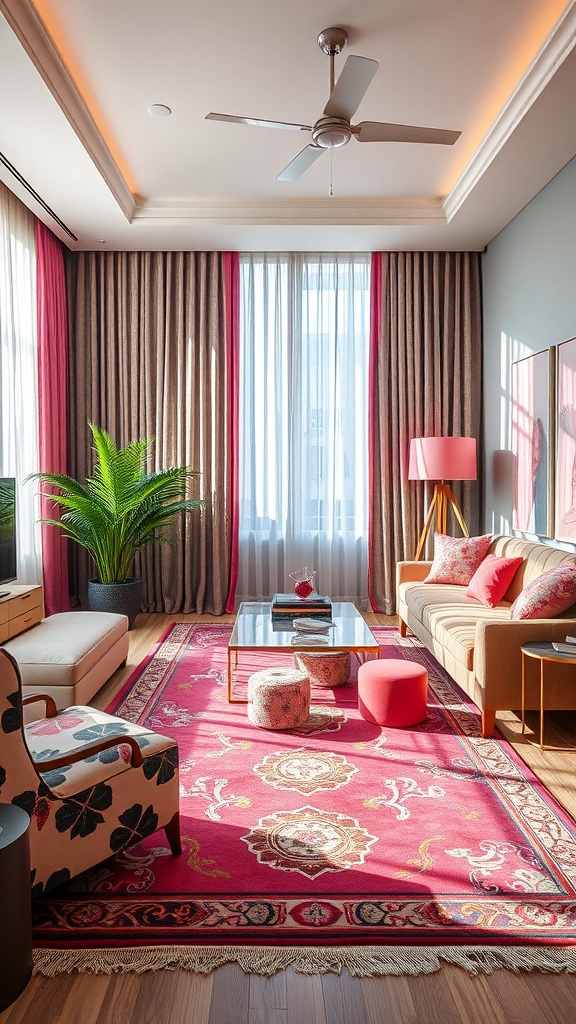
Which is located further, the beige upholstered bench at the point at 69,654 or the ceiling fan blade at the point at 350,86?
the beige upholstered bench at the point at 69,654

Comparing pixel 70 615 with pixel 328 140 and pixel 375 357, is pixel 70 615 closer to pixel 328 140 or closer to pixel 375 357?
pixel 328 140

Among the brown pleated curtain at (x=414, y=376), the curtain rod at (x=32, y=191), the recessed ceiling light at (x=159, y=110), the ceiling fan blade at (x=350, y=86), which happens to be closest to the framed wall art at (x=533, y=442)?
the brown pleated curtain at (x=414, y=376)

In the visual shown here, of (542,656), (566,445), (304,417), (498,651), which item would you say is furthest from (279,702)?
(304,417)

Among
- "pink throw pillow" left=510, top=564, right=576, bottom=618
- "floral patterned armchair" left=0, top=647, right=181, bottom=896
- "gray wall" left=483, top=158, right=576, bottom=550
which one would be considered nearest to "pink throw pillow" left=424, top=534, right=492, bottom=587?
"gray wall" left=483, top=158, right=576, bottom=550

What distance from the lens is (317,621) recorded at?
4.08 meters

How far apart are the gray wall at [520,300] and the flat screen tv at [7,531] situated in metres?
3.27

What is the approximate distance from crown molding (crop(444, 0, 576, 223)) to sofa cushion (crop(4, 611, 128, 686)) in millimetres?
3443

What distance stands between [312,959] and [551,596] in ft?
6.91

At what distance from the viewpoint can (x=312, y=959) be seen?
69.7 inches

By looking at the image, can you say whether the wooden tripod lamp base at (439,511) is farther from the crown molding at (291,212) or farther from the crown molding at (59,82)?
the crown molding at (59,82)

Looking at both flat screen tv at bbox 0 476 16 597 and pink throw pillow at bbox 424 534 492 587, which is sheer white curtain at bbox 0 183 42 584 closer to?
flat screen tv at bbox 0 476 16 597

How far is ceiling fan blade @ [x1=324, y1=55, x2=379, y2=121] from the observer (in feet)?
8.87

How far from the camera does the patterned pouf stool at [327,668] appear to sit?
13.1ft

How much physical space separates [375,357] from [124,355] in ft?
6.98
